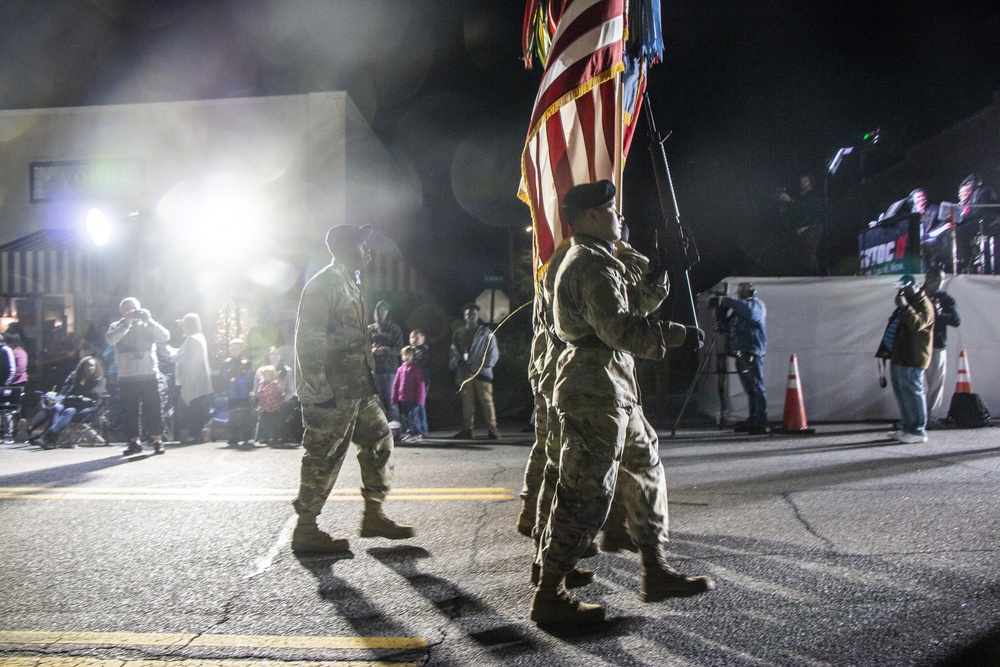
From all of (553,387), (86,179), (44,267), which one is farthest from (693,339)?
(86,179)

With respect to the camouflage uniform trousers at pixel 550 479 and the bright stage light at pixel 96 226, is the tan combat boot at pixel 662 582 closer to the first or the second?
the camouflage uniform trousers at pixel 550 479

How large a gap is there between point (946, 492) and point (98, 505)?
22.7 ft

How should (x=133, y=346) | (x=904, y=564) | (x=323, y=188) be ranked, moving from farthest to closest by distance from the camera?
(x=323, y=188) → (x=133, y=346) → (x=904, y=564)

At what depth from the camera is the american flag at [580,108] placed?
5.00 metres

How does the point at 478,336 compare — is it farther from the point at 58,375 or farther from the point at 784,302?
the point at 58,375

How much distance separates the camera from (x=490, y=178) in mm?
26016

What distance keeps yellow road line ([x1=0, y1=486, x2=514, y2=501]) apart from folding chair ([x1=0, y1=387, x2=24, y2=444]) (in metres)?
5.40

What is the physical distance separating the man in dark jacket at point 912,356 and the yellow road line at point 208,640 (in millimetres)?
7432

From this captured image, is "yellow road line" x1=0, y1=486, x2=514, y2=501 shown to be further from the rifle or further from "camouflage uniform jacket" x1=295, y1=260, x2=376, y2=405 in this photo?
the rifle

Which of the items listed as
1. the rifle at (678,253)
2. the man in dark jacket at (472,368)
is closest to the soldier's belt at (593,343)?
the rifle at (678,253)

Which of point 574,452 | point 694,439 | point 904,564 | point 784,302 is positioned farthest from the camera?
point 784,302

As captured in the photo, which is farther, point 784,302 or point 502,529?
point 784,302

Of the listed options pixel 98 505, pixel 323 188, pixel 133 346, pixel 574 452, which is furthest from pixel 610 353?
pixel 323 188

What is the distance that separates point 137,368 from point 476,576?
22.2ft
